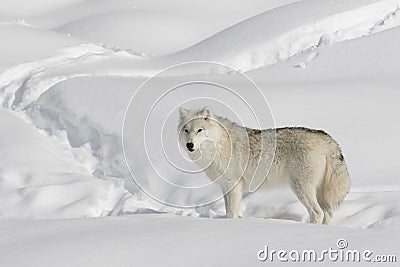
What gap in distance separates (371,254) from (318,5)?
10.3 m

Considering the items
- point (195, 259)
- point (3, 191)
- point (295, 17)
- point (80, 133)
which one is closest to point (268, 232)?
point (195, 259)

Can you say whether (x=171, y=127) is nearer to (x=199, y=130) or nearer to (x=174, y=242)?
(x=199, y=130)

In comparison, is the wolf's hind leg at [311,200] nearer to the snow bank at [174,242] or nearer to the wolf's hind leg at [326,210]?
the wolf's hind leg at [326,210]

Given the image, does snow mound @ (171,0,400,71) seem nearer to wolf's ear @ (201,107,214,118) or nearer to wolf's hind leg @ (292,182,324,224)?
wolf's ear @ (201,107,214,118)

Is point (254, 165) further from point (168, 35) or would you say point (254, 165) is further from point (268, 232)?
point (168, 35)

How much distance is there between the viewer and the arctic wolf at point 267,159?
5821mm

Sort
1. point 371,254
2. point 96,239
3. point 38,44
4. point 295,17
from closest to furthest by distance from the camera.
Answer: point 371,254 < point 96,239 < point 295,17 < point 38,44

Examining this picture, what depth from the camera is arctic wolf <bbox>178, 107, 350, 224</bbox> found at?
5821 millimetres

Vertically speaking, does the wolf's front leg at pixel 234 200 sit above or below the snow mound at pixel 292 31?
below

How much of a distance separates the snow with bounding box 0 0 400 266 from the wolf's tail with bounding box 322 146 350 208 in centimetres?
24

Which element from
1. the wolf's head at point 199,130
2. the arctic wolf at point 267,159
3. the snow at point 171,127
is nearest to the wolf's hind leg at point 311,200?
the arctic wolf at point 267,159

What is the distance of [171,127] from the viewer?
848cm

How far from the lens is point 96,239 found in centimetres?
409

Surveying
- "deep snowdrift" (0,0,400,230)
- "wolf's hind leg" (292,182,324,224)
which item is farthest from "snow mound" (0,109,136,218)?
"wolf's hind leg" (292,182,324,224)
